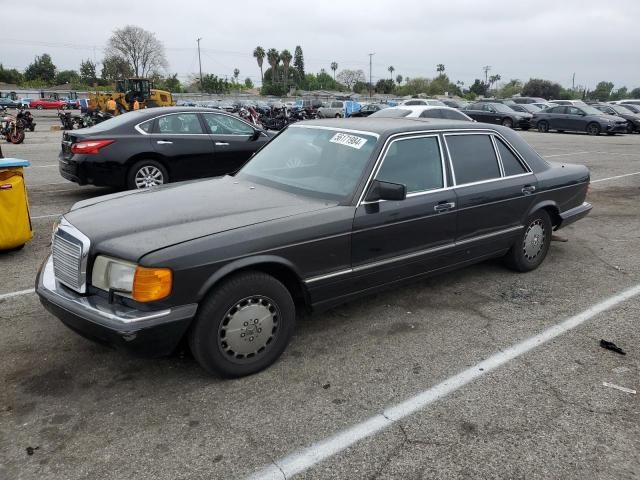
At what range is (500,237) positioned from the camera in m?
4.84

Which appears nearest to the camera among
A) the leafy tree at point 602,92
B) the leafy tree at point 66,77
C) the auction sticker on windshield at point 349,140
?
the auction sticker on windshield at point 349,140

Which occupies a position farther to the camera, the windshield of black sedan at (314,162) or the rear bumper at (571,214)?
the rear bumper at (571,214)

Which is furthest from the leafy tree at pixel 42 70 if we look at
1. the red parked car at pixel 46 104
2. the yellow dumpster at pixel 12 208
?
the yellow dumpster at pixel 12 208

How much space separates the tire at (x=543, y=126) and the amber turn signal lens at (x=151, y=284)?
28.2 metres

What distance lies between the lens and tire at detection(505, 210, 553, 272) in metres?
5.14

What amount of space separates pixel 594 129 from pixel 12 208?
87.6 ft

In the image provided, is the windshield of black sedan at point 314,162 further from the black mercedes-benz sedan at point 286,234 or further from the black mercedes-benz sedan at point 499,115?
the black mercedes-benz sedan at point 499,115

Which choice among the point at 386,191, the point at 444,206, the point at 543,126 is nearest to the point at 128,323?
the point at 386,191

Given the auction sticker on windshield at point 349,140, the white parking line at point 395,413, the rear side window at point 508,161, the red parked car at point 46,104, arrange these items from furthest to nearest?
the red parked car at point 46,104 → the rear side window at point 508,161 → the auction sticker on windshield at point 349,140 → the white parking line at point 395,413

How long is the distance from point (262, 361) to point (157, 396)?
667 mm

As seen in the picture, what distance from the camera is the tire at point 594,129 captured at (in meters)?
25.5

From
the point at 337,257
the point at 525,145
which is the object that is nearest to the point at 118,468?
the point at 337,257

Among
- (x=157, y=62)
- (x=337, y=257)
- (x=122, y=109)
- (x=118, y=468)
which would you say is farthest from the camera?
(x=157, y=62)

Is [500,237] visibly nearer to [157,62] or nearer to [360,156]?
[360,156]
